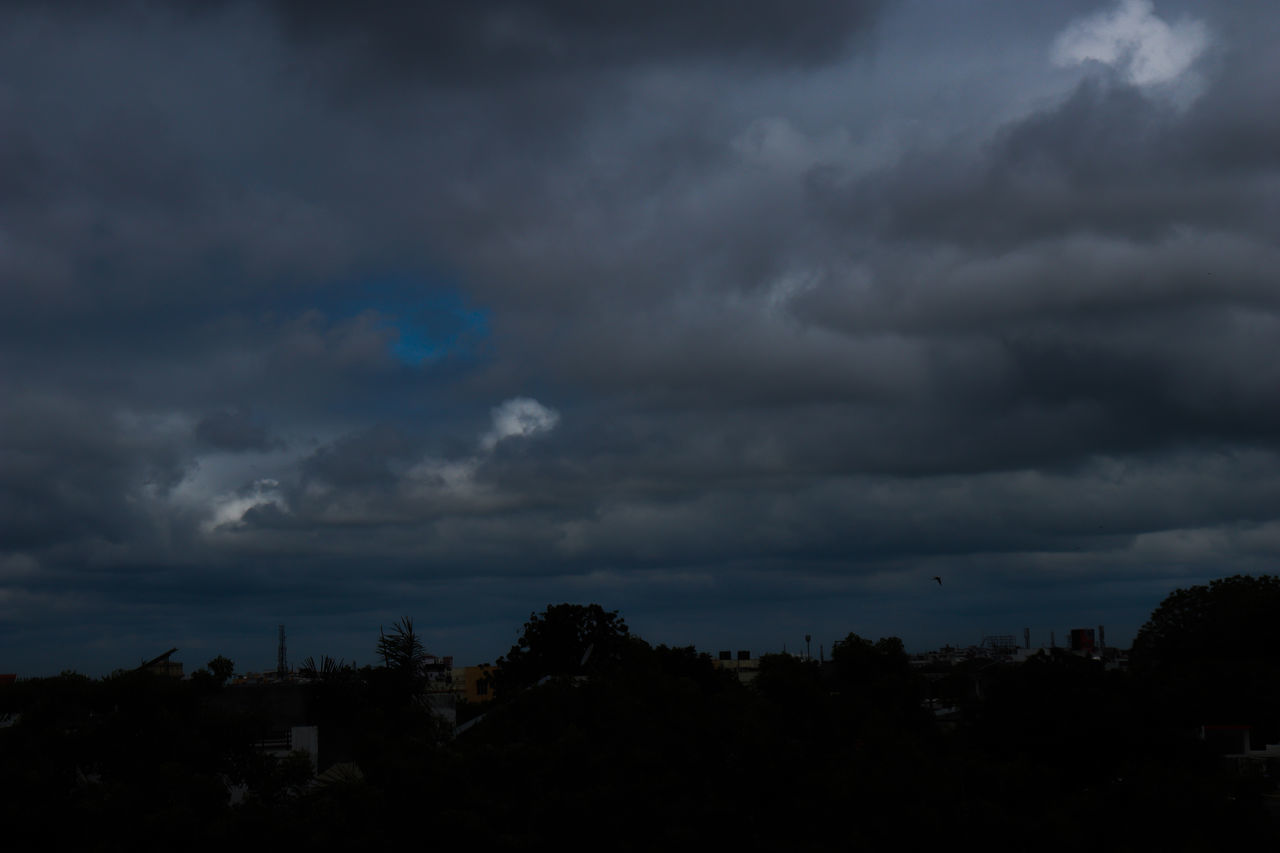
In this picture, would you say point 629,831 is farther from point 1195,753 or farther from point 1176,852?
point 1195,753

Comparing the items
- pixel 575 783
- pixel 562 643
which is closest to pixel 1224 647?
pixel 562 643

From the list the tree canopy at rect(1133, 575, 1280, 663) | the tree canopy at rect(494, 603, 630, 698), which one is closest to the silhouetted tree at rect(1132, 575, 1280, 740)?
the tree canopy at rect(1133, 575, 1280, 663)

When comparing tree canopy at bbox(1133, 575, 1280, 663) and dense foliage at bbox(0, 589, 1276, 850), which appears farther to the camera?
tree canopy at bbox(1133, 575, 1280, 663)

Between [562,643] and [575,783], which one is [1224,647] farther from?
[575,783]

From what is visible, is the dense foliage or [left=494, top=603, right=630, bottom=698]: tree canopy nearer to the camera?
the dense foliage

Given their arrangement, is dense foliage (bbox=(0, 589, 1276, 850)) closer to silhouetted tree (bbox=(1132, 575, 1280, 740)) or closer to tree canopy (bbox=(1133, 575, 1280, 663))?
silhouetted tree (bbox=(1132, 575, 1280, 740))

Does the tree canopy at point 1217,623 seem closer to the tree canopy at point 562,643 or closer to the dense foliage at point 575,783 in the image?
the tree canopy at point 562,643

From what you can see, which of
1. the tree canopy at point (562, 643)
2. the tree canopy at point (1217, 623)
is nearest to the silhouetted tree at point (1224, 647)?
the tree canopy at point (1217, 623)

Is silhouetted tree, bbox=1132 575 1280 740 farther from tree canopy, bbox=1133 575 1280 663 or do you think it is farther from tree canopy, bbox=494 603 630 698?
tree canopy, bbox=494 603 630 698


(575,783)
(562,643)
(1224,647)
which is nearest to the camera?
(575,783)

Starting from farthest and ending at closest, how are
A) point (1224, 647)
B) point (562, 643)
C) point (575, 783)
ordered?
point (1224, 647) → point (562, 643) → point (575, 783)

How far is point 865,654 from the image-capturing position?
228 feet

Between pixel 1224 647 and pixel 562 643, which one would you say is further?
pixel 1224 647

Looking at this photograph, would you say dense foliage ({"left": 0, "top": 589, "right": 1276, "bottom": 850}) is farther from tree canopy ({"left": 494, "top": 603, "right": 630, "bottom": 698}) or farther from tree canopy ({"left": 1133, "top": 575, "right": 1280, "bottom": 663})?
tree canopy ({"left": 1133, "top": 575, "right": 1280, "bottom": 663})
